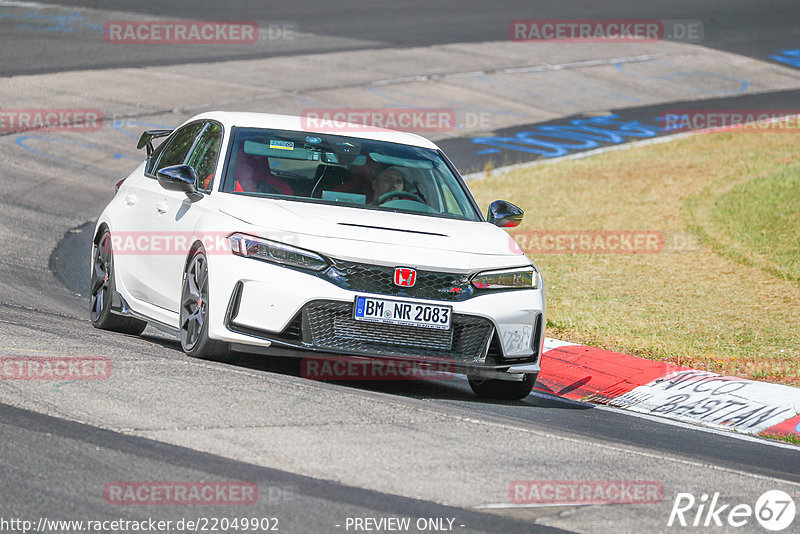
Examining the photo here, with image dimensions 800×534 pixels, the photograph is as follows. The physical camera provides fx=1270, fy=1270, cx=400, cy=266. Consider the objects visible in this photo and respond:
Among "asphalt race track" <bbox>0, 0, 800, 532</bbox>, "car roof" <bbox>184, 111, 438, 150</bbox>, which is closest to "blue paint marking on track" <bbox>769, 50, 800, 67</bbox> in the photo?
"asphalt race track" <bbox>0, 0, 800, 532</bbox>

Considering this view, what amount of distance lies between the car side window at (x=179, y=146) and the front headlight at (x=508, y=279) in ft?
8.87

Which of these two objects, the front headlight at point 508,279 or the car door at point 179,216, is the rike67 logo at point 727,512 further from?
the car door at point 179,216

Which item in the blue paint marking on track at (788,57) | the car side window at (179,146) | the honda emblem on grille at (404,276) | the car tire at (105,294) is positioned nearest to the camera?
the honda emblem on grille at (404,276)

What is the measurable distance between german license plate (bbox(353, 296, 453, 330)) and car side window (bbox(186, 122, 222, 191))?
1.67 metres

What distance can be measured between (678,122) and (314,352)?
21.0 meters

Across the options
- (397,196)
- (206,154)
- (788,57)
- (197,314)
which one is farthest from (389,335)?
(788,57)

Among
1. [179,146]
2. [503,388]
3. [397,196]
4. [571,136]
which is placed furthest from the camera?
[571,136]

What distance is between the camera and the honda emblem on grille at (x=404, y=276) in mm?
7488

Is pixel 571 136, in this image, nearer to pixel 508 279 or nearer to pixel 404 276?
pixel 508 279

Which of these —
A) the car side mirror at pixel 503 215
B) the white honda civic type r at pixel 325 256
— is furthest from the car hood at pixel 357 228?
the car side mirror at pixel 503 215

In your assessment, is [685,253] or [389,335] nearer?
[389,335]

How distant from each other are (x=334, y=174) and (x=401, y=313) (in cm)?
154

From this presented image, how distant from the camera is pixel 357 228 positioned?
7.76 m

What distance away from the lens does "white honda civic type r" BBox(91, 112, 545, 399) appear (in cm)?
744
